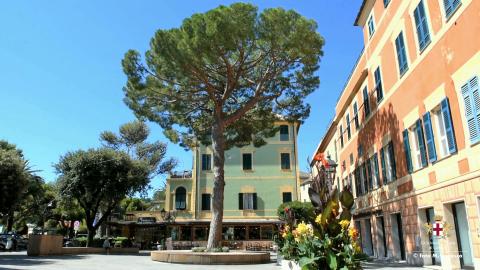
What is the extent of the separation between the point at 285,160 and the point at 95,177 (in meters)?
16.8

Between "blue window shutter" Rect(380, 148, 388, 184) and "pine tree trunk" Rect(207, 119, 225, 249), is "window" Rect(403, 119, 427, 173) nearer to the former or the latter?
"blue window shutter" Rect(380, 148, 388, 184)

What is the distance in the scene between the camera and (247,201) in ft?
118

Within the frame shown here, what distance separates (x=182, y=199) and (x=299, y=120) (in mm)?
16748

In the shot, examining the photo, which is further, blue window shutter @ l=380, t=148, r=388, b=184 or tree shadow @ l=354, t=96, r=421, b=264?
blue window shutter @ l=380, t=148, r=388, b=184

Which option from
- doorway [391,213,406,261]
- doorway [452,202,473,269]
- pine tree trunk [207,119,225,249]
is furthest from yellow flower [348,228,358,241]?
pine tree trunk [207,119,225,249]

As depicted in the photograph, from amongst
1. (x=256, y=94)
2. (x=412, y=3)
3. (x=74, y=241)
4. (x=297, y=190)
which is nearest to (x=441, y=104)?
(x=412, y=3)

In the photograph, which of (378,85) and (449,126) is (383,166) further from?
(449,126)

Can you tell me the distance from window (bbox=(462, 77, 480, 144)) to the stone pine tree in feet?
29.6

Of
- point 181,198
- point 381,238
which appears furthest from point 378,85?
point 181,198

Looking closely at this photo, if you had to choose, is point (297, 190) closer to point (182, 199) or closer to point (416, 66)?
point (182, 199)

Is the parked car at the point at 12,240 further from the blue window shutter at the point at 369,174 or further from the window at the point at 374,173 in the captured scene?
the window at the point at 374,173

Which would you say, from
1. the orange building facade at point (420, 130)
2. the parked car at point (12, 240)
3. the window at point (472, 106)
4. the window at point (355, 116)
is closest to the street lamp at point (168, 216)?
the parked car at point (12, 240)

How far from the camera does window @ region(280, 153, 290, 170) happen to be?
36969mm

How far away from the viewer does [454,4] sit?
34.6ft
